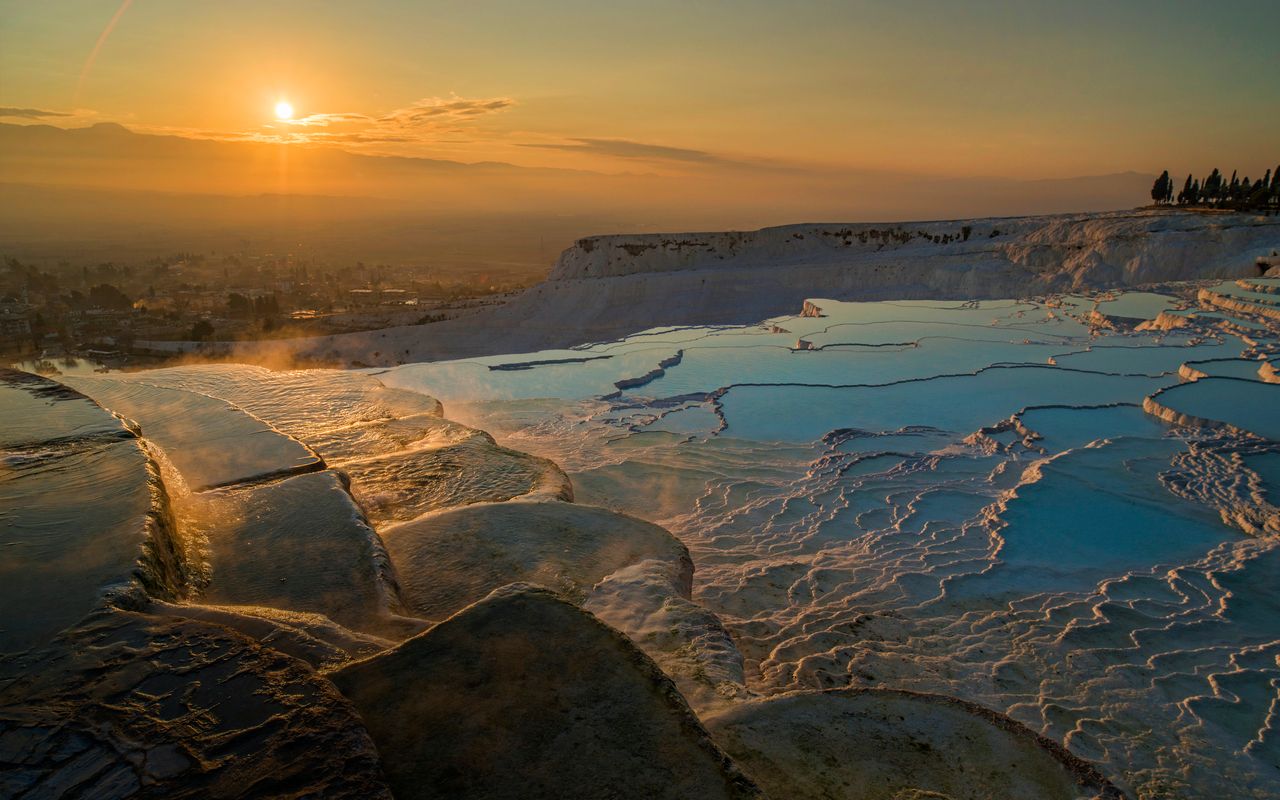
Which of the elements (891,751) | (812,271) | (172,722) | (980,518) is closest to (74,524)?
(172,722)

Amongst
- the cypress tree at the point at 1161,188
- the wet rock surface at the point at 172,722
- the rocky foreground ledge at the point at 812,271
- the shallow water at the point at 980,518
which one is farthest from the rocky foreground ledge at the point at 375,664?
the cypress tree at the point at 1161,188

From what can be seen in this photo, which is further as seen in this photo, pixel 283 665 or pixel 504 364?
pixel 504 364

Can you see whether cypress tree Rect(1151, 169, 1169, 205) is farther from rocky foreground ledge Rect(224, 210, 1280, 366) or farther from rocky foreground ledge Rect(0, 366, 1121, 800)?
rocky foreground ledge Rect(0, 366, 1121, 800)

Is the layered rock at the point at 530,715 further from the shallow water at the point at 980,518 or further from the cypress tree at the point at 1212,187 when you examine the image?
the cypress tree at the point at 1212,187

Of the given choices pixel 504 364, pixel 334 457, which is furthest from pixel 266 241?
pixel 334 457

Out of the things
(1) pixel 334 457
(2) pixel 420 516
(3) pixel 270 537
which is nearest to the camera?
(3) pixel 270 537

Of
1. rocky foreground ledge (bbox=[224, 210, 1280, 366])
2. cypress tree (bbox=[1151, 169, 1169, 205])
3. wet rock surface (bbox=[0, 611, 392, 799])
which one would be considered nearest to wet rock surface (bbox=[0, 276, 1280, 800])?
wet rock surface (bbox=[0, 611, 392, 799])

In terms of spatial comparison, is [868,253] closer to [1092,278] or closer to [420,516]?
[1092,278]
